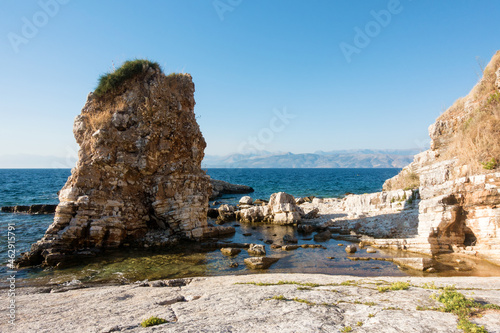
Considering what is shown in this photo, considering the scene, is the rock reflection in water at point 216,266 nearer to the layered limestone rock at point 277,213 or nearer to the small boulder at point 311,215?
the layered limestone rock at point 277,213

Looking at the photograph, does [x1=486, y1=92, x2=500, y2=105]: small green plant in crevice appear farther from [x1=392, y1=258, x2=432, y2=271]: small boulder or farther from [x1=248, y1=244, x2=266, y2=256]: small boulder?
[x1=248, y1=244, x2=266, y2=256]: small boulder

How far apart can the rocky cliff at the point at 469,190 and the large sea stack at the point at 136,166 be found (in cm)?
1823

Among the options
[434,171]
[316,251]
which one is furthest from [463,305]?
[434,171]

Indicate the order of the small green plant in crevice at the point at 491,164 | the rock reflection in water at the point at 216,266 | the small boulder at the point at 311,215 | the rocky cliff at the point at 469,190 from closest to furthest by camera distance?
the rock reflection in water at the point at 216,266 < the rocky cliff at the point at 469,190 < the small green plant in crevice at the point at 491,164 < the small boulder at the point at 311,215

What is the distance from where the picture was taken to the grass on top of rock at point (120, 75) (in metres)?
24.5

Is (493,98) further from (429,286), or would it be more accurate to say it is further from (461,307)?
(461,307)

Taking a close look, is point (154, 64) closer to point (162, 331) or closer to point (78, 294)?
point (78, 294)

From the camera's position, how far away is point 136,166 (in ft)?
76.7

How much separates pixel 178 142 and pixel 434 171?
2177 cm

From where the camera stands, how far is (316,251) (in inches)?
834

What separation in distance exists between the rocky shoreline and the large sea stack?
9.51 metres

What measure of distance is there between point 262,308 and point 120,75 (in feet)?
78.4

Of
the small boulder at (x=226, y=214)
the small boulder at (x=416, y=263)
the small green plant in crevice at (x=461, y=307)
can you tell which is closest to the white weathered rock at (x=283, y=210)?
the small boulder at (x=226, y=214)

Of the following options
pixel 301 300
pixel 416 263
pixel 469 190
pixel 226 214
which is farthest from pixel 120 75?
pixel 469 190
